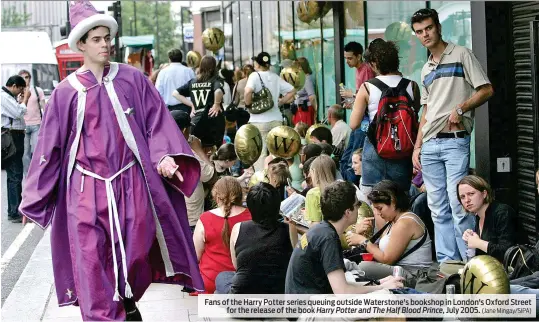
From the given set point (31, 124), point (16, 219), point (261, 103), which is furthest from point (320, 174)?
point (31, 124)

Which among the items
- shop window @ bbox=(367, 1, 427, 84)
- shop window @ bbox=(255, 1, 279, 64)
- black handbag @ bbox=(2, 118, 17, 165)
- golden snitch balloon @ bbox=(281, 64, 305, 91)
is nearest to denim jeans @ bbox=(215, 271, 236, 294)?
shop window @ bbox=(367, 1, 427, 84)

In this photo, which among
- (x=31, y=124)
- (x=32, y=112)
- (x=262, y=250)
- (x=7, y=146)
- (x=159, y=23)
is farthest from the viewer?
(x=159, y=23)

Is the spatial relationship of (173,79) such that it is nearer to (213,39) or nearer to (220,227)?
(213,39)

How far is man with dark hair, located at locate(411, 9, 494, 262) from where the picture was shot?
882 cm

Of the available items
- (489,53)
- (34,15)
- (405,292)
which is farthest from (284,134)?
(34,15)

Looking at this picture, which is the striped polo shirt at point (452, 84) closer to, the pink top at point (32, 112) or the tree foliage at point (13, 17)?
the pink top at point (32, 112)

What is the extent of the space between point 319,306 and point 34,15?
Answer: 110 meters

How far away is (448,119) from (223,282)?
2047 mm

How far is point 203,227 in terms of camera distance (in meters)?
8.96

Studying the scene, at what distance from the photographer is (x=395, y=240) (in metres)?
8.48

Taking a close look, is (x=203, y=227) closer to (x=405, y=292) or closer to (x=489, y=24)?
(x=405, y=292)

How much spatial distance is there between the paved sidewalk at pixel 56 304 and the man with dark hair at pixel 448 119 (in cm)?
201

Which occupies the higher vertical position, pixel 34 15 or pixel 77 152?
pixel 34 15

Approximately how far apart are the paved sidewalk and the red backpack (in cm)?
192
